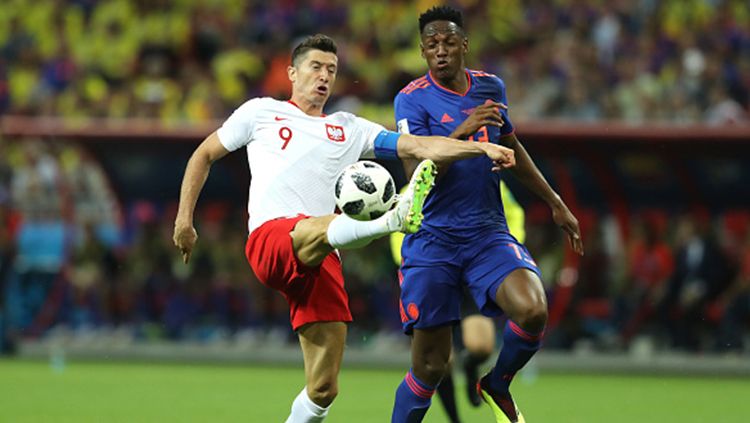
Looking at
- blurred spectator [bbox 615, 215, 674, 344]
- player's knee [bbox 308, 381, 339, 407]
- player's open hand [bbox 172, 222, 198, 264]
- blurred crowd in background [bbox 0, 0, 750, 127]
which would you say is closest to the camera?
player's open hand [bbox 172, 222, 198, 264]

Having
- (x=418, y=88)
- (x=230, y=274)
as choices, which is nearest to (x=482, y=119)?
(x=418, y=88)

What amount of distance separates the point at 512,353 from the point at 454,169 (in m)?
1.11

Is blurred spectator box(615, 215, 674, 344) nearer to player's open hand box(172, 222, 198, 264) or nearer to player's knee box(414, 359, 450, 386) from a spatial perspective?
player's knee box(414, 359, 450, 386)

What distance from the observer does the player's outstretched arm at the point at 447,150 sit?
6.94m

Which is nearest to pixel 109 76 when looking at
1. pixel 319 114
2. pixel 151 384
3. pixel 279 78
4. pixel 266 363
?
pixel 279 78

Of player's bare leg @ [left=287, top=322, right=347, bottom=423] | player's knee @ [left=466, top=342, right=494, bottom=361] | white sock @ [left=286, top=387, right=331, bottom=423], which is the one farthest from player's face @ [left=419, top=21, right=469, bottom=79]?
player's knee @ [left=466, top=342, right=494, bottom=361]

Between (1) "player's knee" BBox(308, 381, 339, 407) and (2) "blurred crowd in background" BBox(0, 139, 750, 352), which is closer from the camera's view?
(1) "player's knee" BBox(308, 381, 339, 407)

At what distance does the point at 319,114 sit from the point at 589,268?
9.35 metres

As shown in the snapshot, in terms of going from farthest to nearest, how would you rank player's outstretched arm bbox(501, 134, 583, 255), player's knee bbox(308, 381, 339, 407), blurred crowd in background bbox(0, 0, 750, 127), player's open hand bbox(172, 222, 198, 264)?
1. blurred crowd in background bbox(0, 0, 750, 127)
2. player's outstretched arm bbox(501, 134, 583, 255)
3. player's knee bbox(308, 381, 339, 407)
4. player's open hand bbox(172, 222, 198, 264)

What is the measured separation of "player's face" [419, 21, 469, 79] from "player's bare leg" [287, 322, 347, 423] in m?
1.59

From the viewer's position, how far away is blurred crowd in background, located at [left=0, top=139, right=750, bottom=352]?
15.9 metres

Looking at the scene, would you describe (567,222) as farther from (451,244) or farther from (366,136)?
(366,136)

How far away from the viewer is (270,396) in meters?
12.9

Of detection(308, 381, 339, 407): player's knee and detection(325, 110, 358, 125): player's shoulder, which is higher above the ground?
detection(325, 110, 358, 125): player's shoulder
